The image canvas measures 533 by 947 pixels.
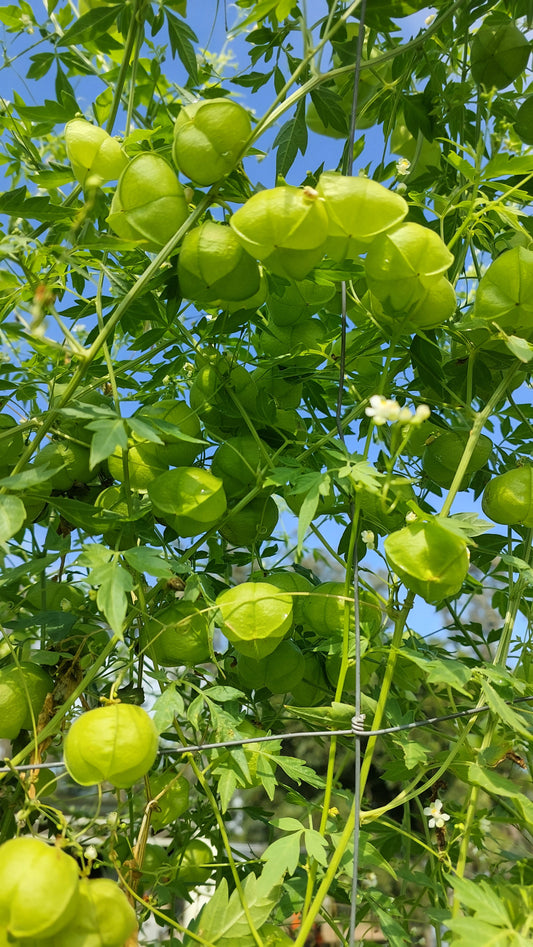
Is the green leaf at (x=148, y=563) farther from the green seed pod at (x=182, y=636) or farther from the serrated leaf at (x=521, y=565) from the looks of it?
the serrated leaf at (x=521, y=565)

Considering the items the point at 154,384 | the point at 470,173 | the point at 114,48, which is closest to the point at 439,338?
the point at 470,173

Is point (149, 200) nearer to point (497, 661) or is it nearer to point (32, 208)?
point (32, 208)

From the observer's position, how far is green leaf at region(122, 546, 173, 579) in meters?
0.84

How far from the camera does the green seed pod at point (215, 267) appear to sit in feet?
3.05

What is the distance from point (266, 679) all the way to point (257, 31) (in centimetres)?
109

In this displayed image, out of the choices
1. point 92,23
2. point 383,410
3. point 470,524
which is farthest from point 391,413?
point 92,23

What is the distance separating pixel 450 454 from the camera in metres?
1.15

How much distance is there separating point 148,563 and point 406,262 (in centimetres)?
46

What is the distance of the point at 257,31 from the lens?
4.29ft

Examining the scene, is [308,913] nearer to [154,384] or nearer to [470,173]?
[154,384]

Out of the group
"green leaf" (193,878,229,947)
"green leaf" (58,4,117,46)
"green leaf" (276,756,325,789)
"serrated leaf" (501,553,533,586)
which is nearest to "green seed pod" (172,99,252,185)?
"green leaf" (58,4,117,46)

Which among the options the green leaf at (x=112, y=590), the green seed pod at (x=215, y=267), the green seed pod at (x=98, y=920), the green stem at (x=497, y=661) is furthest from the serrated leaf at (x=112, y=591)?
the green stem at (x=497, y=661)

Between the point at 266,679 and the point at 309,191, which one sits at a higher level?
the point at 309,191

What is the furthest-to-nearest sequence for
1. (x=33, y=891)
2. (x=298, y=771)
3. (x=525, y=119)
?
(x=525, y=119) < (x=298, y=771) < (x=33, y=891)
